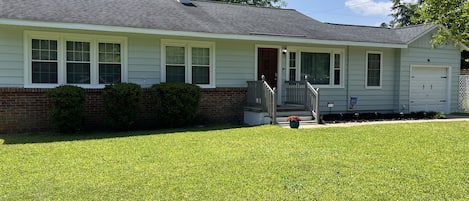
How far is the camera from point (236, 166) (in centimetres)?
601

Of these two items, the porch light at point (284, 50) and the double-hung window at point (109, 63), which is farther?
the porch light at point (284, 50)

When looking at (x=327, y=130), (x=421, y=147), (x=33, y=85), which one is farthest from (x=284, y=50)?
(x=33, y=85)

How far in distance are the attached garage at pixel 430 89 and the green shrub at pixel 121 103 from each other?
1103 centimetres

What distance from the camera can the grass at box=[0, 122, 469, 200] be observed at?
15.3 feet

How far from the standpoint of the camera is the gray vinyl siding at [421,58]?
15.4m

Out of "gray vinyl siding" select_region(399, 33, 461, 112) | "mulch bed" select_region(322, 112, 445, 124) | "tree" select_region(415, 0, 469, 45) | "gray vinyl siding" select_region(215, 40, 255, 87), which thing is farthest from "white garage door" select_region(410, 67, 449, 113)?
"gray vinyl siding" select_region(215, 40, 255, 87)

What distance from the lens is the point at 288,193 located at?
4.64 metres

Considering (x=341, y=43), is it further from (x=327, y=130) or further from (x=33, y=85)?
(x=33, y=85)

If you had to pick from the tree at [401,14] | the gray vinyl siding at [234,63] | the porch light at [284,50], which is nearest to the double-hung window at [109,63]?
the gray vinyl siding at [234,63]

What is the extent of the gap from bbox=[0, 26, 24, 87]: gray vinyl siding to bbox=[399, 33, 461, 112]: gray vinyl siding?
13.0 meters

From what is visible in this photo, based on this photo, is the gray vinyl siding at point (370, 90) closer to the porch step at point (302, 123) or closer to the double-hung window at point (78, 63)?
the porch step at point (302, 123)

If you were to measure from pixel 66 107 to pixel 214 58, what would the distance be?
4680mm

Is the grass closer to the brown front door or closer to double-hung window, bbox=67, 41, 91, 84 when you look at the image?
double-hung window, bbox=67, 41, 91, 84

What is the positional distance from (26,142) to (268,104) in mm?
6295
